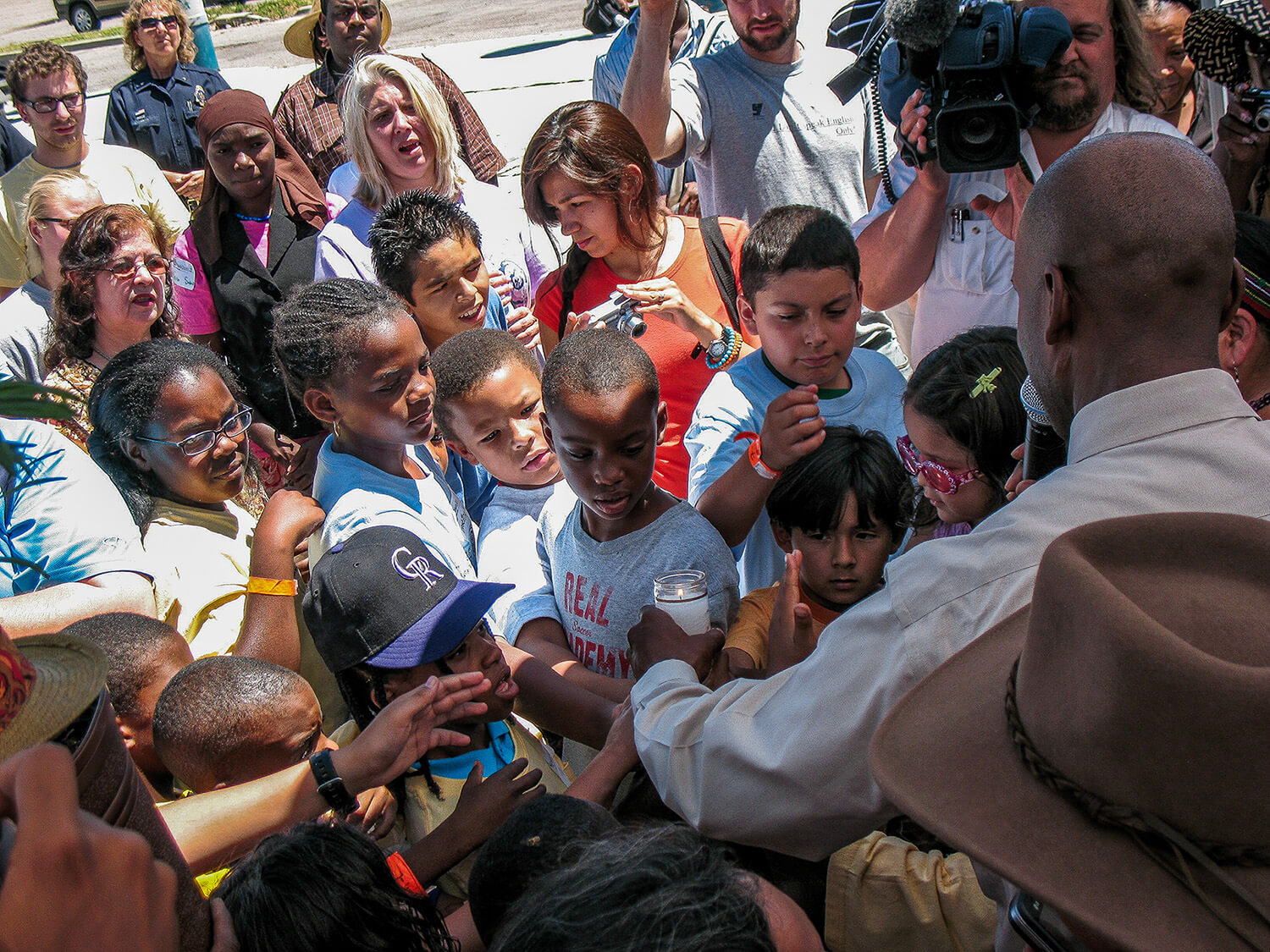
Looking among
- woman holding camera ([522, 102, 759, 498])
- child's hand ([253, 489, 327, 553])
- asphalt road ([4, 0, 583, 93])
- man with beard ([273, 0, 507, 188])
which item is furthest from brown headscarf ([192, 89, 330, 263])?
asphalt road ([4, 0, 583, 93])

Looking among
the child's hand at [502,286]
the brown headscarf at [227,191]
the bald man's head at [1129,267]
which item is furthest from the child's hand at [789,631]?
the brown headscarf at [227,191]

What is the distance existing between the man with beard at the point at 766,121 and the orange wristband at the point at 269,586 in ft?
6.64

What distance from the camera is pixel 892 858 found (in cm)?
165

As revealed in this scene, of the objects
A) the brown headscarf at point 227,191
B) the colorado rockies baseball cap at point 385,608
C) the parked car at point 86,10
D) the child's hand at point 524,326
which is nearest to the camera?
the colorado rockies baseball cap at point 385,608

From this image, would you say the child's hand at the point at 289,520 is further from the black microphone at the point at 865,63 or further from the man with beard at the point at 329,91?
the man with beard at the point at 329,91

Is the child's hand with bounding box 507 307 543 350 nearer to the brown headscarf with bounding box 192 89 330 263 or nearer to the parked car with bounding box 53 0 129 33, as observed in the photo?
the brown headscarf with bounding box 192 89 330 263

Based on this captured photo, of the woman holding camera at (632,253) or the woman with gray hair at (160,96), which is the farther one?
the woman with gray hair at (160,96)

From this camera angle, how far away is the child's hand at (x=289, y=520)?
102 inches

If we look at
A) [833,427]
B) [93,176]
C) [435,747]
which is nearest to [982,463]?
[833,427]

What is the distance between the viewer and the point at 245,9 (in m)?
22.9

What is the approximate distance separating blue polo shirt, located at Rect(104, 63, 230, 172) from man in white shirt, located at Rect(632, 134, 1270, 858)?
5510 millimetres

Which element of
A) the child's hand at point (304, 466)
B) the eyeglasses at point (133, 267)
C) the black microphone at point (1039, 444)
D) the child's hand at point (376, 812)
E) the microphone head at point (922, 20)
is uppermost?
the microphone head at point (922, 20)

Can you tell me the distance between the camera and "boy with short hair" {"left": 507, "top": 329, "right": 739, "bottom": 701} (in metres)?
2.40

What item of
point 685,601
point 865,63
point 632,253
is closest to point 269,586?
point 685,601
